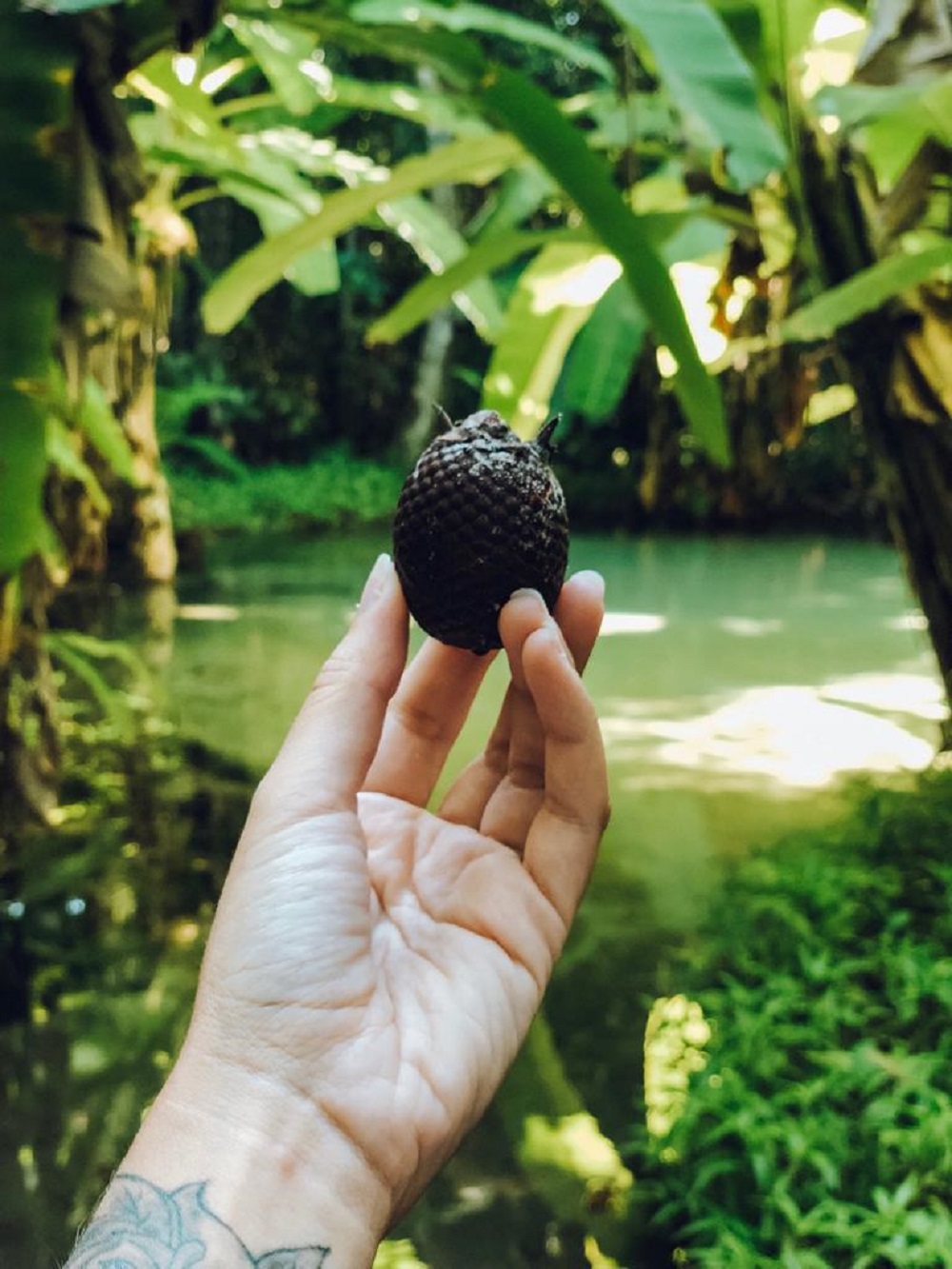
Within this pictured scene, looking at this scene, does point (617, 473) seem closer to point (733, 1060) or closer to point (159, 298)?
point (159, 298)

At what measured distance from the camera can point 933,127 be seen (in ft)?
4.98

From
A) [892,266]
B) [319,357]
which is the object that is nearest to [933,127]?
[892,266]

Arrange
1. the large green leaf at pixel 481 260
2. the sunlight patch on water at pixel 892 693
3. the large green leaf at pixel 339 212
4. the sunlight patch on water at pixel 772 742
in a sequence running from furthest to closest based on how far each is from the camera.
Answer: the sunlight patch on water at pixel 892 693
the sunlight patch on water at pixel 772 742
the large green leaf at pixel 339 212
the large green leaf at pixel 481 260

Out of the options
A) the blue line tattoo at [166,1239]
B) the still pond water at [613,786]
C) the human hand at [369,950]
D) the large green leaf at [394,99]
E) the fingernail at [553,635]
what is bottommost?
the still pond water at [613,786]

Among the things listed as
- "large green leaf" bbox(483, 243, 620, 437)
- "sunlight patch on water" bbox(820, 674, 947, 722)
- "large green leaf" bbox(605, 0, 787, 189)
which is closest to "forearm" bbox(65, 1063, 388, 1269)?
"large green leaf" bbox(605, 0, 787, 189)

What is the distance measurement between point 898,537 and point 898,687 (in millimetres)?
2010

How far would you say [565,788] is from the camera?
95cm

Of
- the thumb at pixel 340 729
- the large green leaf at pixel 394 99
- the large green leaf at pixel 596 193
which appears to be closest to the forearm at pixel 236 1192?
the thumb at pixel 340 729

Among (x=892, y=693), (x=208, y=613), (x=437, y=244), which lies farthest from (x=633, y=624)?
(x=437, y=244)

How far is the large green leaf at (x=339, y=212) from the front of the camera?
5.86 ft

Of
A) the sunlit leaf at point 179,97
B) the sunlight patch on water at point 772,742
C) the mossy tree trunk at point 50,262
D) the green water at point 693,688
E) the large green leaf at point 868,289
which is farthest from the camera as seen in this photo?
the sunlight patch on water at point 772,742

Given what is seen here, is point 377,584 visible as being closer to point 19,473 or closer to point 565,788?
point 565,788

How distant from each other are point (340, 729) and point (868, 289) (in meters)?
0.99

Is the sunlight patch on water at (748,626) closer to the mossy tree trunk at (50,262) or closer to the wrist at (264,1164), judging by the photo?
the mossy tree trunk at (50,262)
